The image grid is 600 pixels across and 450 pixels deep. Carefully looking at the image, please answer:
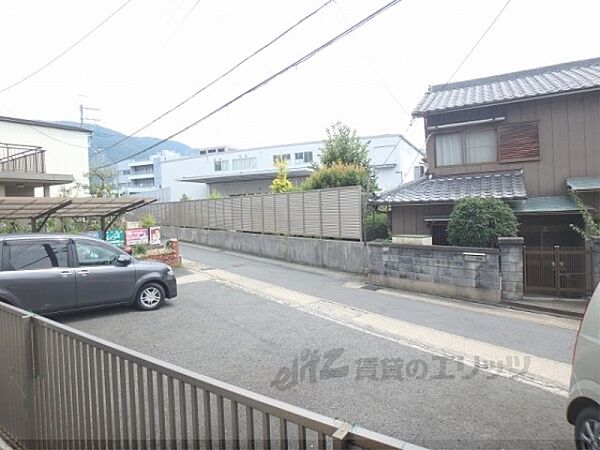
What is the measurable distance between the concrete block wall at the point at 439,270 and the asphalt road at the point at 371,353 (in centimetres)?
61

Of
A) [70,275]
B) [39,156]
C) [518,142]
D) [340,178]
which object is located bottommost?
[70,275]

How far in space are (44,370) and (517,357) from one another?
230 inches

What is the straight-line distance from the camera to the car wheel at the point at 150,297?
855cm

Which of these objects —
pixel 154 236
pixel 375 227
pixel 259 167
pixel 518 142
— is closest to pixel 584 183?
pixel 518 142

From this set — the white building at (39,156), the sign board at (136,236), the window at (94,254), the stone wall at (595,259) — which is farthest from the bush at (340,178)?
the white building at (39,156)

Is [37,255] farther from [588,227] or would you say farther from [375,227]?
[588,227]

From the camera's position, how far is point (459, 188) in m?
13.1

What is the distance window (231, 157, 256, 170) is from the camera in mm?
48781

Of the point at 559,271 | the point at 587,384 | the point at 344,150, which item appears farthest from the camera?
the point at 344,150

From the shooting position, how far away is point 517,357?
613 cm

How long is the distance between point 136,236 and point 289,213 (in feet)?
19.3

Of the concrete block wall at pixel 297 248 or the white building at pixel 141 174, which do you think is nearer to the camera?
the concrete block wall at pixel 297 248

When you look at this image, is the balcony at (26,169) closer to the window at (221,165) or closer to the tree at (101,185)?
the tree at (101,185)

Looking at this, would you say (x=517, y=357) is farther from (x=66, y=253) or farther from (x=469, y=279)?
(x=66, y=253)
